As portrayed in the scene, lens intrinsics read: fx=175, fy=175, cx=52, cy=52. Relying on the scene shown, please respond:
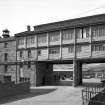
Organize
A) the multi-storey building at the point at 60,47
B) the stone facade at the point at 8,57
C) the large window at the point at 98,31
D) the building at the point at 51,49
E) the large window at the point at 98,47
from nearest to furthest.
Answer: the large window at the point at 98,47 < the large window at the point at 98,31 < the multi-storey building at the point at 60,47 < the building at the point at 51,49 < the stone facade at the point at 8,57

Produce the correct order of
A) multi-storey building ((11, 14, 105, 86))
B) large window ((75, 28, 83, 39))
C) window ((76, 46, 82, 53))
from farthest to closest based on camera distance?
large window ((75, 28, 83, 39)) < window ((76, 46, 82, 53)) < multi-storey building ((11, 14, 105, 86))

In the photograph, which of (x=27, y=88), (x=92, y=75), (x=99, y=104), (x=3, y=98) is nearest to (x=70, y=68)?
(x=92, y=75)

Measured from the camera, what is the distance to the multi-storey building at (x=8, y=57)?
1794 inches

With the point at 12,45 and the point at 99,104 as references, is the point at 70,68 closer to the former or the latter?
the point at 12,45

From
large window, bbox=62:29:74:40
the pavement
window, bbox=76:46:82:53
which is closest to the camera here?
the pavement

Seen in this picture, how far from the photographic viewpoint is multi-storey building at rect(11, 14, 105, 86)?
34938mm

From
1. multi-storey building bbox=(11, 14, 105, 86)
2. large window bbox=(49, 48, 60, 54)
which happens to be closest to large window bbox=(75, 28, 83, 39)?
multi-storey building bbox=(11, 14, 105, 86)

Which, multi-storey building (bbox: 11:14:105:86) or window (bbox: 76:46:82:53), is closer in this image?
multi-storey building (bbox: 11:14:105:86)

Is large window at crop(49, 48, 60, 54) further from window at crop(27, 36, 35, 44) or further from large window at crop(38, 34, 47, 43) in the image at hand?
window at crop(27, 36, 35, 44)

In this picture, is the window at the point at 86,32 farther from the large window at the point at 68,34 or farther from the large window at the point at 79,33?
the large window at the point at 68,34

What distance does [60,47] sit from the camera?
38688mm

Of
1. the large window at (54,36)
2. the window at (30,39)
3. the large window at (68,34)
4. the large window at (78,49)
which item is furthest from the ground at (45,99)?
the window at (30,39)

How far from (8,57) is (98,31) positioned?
81.1 ft

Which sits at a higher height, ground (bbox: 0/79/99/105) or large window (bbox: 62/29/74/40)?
large window (bbox: 62/29/74/40)
